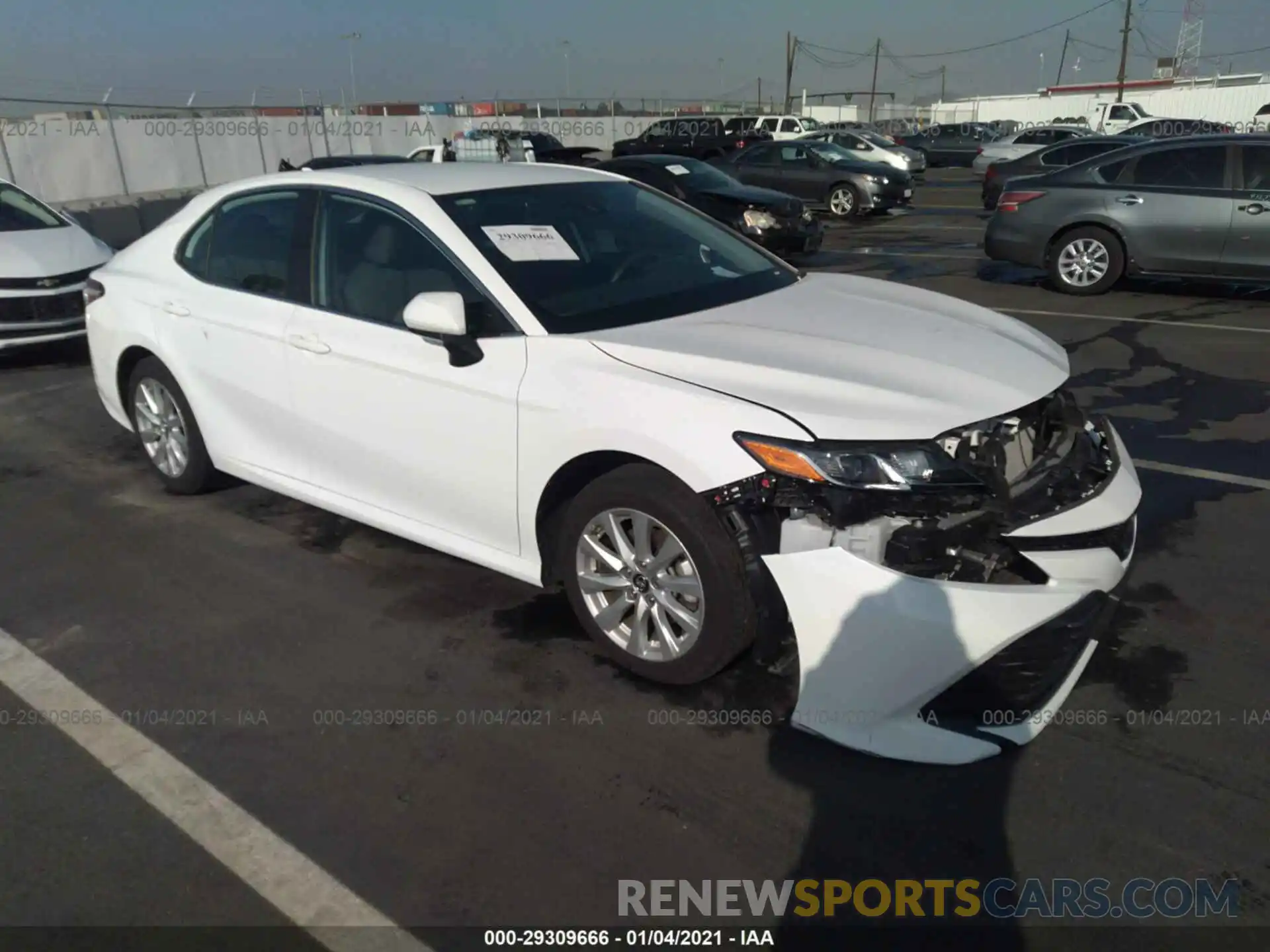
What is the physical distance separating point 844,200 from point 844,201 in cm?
1

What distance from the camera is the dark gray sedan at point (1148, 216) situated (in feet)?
29.7

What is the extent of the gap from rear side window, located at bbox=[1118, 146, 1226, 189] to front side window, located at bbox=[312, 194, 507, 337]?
327 inches

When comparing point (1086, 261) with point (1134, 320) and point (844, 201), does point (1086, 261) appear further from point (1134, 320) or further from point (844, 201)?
point (844, 201)

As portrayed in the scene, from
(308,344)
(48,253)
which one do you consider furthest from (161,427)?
(48,253)

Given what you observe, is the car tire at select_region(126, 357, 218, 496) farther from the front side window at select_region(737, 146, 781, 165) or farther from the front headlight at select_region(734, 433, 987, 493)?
the front side window at select_region(737, 146, 781, 165)

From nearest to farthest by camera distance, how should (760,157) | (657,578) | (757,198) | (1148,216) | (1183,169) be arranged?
(657,578) → (1183,169) → (1148,216) → (757,198) → (760,157)

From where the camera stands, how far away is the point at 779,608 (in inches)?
117

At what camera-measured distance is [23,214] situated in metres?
9.06

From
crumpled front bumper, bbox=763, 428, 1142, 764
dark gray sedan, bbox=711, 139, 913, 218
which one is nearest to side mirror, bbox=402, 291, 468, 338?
crumpled front bumper, bbox=763, 428, 1142, 764

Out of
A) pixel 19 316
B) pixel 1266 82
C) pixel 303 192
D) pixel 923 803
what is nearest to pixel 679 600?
pixel 923 803

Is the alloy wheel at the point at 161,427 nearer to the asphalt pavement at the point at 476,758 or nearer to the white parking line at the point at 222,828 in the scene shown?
the asphalt pavement at the point at 476,758

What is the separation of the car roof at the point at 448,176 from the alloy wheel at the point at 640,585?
1623 mm

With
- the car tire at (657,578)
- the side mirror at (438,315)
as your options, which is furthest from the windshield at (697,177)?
the car tire at (657,578)

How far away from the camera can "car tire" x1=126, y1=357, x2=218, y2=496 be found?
4.90m
